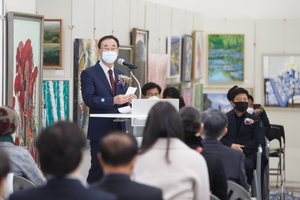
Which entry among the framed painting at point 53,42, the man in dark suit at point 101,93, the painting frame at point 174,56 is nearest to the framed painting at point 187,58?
the painting frame at point 174,56

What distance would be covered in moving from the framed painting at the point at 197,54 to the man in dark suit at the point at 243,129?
7998mm

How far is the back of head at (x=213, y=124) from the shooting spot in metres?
4.82

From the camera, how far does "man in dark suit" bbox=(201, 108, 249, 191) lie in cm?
482

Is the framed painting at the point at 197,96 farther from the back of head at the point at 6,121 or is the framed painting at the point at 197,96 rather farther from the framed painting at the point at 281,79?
the back of head at the point at 6,121

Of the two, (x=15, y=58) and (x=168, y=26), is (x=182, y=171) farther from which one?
(x=168, y=26)

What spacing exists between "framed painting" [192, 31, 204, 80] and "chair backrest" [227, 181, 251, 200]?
1142 cm

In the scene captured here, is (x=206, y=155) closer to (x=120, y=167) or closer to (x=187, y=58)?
(x=120, y=167)

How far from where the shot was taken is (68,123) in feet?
9.41

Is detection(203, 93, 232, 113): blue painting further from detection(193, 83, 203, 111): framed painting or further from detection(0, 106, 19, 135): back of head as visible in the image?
detection(0, 106, 19, 135): back of head

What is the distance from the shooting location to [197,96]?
16.2m

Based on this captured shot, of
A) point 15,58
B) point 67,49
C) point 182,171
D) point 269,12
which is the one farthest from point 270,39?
point 182,171

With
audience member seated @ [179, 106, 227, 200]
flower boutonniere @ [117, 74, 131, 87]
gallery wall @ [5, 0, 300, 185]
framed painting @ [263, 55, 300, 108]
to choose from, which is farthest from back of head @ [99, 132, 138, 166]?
framed painting @ [263, 55, 300, 108]

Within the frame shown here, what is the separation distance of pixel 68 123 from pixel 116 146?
237 mm

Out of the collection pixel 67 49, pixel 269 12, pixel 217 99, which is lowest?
pixel 217 99
